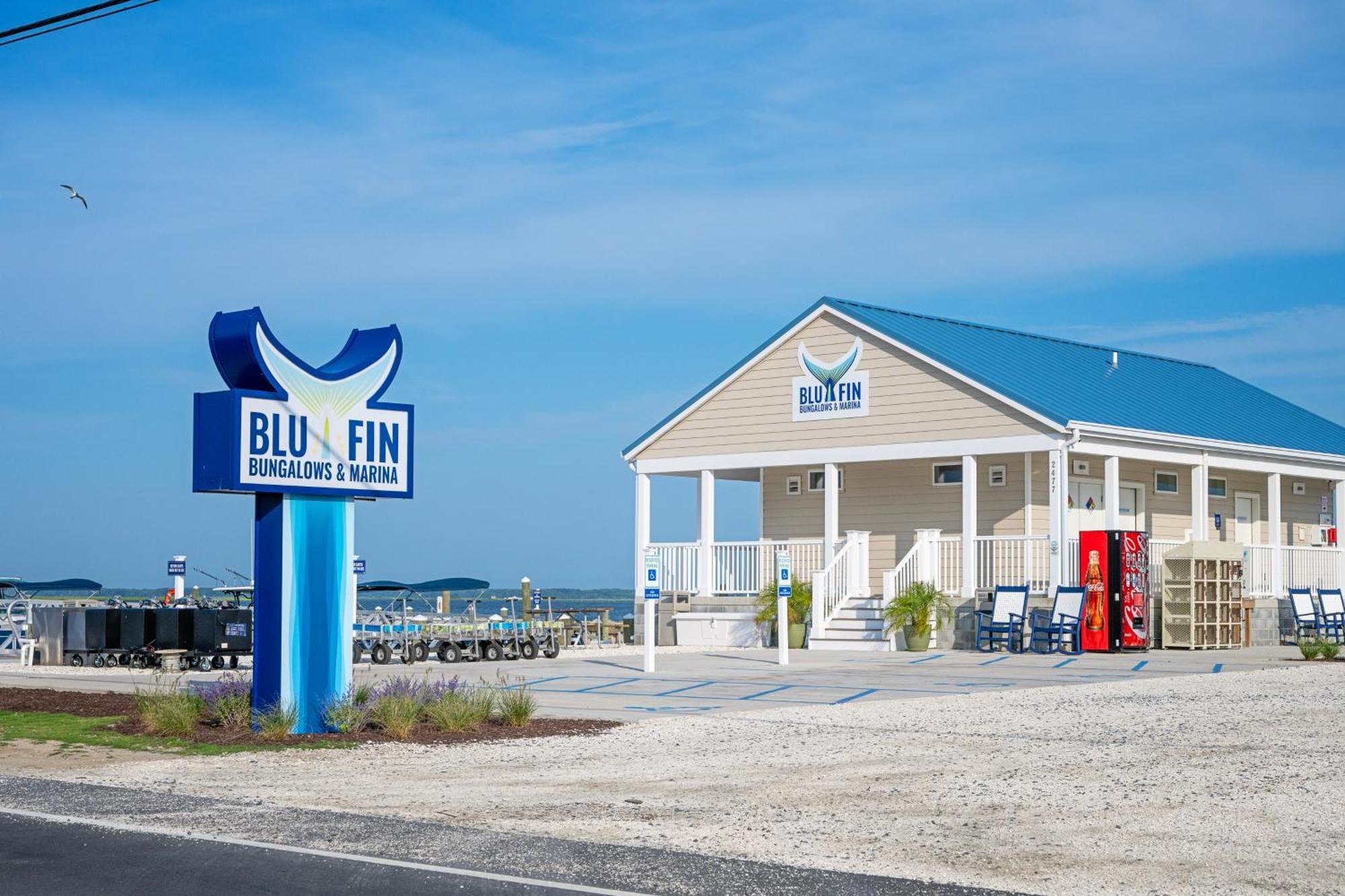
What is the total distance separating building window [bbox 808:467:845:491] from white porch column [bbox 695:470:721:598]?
220 cm

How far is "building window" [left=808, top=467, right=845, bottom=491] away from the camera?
32.6 m

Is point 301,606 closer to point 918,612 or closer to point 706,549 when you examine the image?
point 918,612

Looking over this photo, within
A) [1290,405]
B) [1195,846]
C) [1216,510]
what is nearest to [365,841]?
[1195,846]

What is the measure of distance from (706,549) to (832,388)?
434cm

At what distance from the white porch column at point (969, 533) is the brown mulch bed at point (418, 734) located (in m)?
13.6

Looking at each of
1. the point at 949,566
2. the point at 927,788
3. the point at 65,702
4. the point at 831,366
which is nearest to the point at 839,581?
the point at 949,566

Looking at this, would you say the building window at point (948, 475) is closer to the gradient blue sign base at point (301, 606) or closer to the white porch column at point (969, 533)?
the white porch column at point (969, 533)

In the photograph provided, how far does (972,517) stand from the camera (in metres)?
27.7

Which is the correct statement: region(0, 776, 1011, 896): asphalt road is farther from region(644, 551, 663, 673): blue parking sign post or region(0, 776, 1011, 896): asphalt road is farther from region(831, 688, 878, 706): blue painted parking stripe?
region(644, 551, 663, 673): blue parking sign post

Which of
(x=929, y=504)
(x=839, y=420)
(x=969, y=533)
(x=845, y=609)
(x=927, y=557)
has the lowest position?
(x=845, y=609)

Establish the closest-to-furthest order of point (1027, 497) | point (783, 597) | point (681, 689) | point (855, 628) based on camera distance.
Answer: point (681, 689) < point (783, 597) < point (855, 628) < point (1027, 497)

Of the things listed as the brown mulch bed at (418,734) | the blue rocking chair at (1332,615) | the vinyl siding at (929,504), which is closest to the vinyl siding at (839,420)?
the vinyl siding at (929,504)

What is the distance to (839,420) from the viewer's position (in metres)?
30.5

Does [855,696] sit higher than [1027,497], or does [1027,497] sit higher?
[1027,497]
